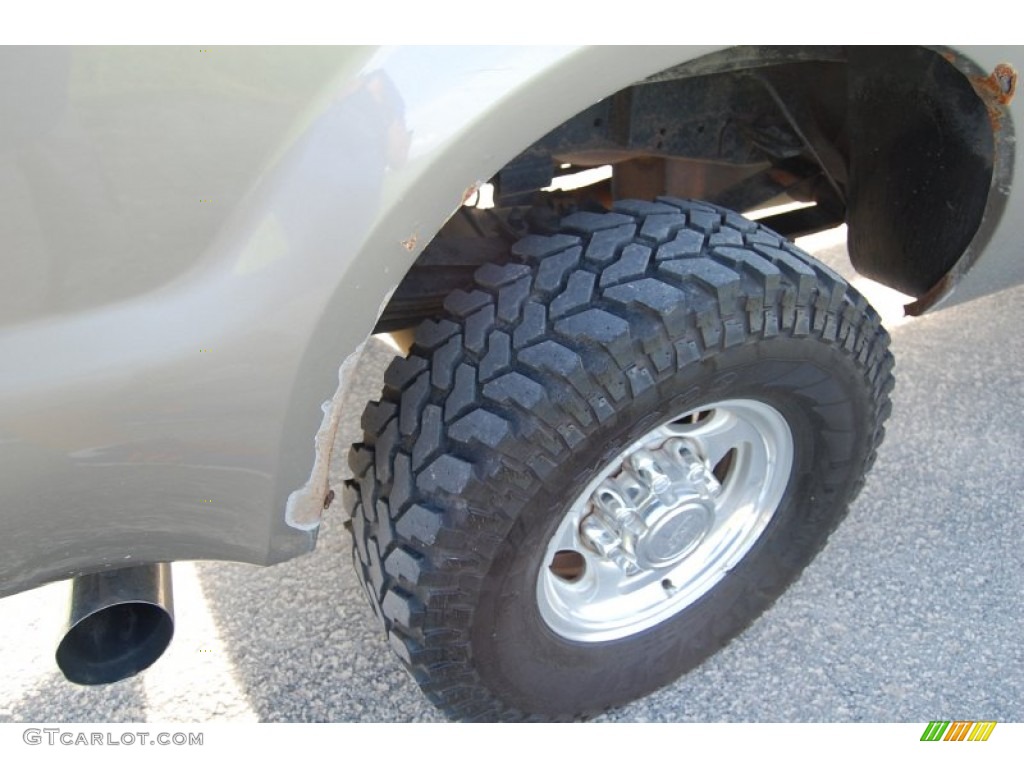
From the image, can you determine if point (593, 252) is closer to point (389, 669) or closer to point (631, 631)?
point (631, 631)

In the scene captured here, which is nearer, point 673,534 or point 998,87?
point 998,87

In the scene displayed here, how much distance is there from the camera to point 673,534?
6.44 ft

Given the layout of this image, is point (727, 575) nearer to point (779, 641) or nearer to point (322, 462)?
point (779, 641)

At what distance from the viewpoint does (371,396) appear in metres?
3.03

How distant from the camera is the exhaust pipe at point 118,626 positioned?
5.23 feet

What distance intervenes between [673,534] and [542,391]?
A: 0.61 m

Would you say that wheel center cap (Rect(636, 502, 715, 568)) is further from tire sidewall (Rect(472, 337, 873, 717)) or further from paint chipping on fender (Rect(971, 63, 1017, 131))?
paint chipping on fender (Rect(971, 63, 1017, 131))

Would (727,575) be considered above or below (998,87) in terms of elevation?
below

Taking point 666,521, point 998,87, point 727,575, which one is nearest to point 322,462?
point 666,521

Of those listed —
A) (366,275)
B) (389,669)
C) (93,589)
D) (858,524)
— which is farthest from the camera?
(858,524)

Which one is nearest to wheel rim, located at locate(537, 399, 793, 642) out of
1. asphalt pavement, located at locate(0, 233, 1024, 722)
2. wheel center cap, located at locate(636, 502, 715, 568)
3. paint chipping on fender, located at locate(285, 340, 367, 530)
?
wheel center cap, located at locate(636, 502, 715, 568)

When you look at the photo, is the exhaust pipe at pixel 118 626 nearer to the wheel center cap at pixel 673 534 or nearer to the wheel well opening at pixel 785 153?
the wheel well opening at pixel 785 153

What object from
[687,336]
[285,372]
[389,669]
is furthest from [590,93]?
[389,669]

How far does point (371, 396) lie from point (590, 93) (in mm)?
1844
